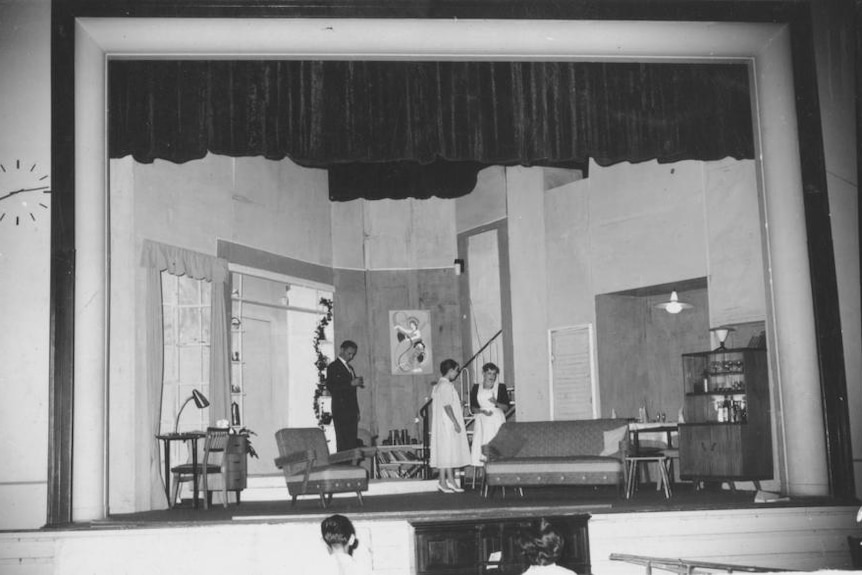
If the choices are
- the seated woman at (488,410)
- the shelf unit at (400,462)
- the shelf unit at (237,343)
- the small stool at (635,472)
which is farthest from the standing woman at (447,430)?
the shelf unit at (237,343)

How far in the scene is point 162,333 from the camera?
392 inches

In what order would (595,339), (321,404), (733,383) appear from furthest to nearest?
1. (321,404)
2. (595,339)
3. (733,383)

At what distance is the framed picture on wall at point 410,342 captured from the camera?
1529cm

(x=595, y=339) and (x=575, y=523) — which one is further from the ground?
(x=595, y=339)

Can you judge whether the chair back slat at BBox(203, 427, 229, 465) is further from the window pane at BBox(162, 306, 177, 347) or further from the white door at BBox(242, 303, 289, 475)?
the white door at BBox(242, 303, 289, 475)

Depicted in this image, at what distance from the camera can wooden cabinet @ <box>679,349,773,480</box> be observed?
960 centimetres

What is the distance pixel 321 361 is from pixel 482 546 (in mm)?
8070

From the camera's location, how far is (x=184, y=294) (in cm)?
1096

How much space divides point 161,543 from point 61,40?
12.8ft

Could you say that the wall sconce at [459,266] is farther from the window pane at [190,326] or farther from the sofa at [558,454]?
the sofa at [558,454]

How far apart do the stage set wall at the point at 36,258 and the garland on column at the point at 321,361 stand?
5.78m

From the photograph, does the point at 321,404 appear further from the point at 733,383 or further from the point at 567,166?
the point at 733,383

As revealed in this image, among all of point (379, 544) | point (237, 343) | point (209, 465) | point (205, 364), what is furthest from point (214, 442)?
point (379, 544)

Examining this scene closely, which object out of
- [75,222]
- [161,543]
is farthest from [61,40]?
[161,543]
